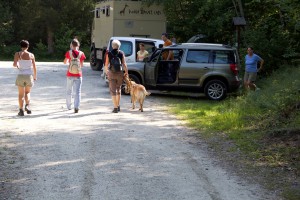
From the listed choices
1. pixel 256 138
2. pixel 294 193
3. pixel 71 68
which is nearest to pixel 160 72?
pixel 71 68

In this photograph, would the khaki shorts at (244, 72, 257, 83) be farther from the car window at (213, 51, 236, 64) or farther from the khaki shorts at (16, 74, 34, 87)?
the khaki shorts at (16, 74, 34, 87)

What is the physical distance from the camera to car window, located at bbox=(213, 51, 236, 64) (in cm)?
1573

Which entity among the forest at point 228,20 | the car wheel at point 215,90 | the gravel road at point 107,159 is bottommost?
the gravel road at point 107,159

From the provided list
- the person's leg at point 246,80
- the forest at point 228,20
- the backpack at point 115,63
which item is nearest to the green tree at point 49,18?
the forest at point 228,20

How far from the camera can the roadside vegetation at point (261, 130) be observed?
7020 millimetres

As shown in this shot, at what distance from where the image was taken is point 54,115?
11.6 m

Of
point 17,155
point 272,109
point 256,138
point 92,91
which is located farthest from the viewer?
point 92,91

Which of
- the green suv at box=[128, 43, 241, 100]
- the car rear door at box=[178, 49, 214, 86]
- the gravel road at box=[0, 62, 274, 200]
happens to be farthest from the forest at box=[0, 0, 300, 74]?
the gravel road at box=[0, 62, 274, 200]

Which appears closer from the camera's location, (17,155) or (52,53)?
(17,155)

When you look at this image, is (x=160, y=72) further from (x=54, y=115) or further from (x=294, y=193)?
(x=294, y=193)

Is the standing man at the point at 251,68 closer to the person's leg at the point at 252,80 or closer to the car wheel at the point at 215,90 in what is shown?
the person's leg at the point at 252,80

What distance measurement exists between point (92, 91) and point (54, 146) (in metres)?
8.80

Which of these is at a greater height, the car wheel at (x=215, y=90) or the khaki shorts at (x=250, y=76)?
the khaki shorts at (x=250, y=76)

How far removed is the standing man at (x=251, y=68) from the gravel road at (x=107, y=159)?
16.8ft
